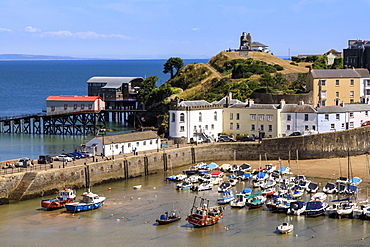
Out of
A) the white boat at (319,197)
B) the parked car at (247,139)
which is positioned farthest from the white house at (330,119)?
the white boat at (319,197)

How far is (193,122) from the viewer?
76625mm

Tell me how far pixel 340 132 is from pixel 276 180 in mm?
15603

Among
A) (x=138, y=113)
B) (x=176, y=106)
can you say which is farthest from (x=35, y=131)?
(x=176, y=106)

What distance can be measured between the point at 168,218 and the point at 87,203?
7508 millimetres

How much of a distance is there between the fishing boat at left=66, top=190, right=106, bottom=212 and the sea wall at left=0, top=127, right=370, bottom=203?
518cm

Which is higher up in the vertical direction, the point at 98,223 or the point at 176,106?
the point at 176,106

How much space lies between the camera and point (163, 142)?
2975 inches

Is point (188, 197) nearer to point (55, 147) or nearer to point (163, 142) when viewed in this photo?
point (163, 142)

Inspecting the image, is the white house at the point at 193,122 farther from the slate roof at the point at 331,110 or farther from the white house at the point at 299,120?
the slate roof at the point at 331,110

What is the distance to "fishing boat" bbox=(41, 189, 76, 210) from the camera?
52656mm

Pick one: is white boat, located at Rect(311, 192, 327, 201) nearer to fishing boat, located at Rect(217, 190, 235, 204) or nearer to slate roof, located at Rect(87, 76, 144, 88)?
fishing boat, located at Rect(217, 190, 235, 204)

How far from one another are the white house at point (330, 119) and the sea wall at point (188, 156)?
8.26 ft

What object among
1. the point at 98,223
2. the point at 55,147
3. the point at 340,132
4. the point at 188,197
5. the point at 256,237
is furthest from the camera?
the point at 55,147

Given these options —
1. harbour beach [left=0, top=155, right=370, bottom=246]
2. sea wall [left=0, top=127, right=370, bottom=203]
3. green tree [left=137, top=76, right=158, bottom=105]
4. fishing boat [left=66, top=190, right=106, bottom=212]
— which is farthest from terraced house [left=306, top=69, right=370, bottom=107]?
fishing boat [left=66, top=190, right=106, bottom=212]
